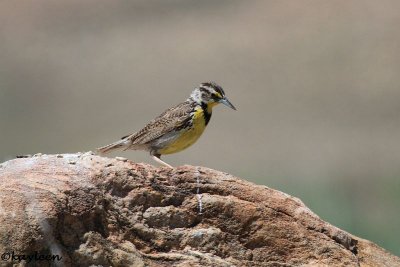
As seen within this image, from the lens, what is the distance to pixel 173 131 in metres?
14.4

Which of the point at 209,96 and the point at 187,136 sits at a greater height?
the point at 209,96

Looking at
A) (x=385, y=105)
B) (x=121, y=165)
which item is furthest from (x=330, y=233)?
(x=385, y=105)

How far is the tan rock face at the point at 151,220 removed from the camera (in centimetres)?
1073

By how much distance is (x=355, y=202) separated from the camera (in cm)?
2203

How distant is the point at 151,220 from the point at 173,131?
3176mm

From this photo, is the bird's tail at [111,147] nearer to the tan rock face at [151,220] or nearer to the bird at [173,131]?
the bird at [173,131]

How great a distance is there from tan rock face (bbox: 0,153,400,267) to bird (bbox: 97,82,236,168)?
2658 mm

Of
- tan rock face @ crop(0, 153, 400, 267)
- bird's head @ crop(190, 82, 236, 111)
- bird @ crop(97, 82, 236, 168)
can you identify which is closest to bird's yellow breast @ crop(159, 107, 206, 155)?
bird @ crop(97, 82, 236, 168)

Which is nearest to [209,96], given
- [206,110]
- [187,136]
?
[206,110]

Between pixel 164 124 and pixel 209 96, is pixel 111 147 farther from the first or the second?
pixel 209 96

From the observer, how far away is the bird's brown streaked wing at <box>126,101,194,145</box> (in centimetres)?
1438

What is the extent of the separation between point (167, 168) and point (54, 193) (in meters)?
0.96

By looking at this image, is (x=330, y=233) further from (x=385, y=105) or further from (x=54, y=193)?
(x=385, y=105)

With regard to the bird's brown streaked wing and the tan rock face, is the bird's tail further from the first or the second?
the tan rock face
